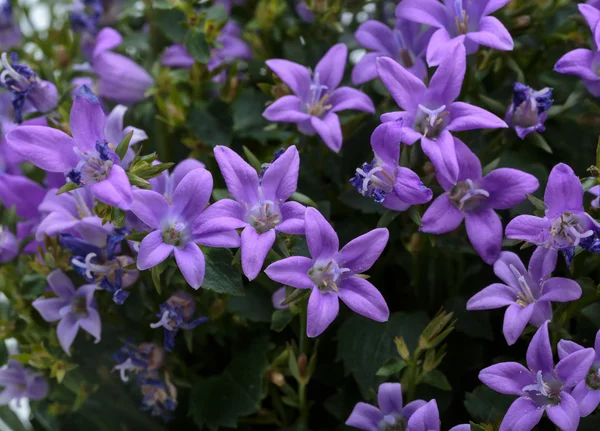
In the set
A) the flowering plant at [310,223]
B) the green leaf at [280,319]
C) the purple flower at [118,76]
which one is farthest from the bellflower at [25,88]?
the green leaf at [280,319]

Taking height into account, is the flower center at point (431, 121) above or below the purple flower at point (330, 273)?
above

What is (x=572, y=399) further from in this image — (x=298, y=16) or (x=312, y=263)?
(x=298, y=16)

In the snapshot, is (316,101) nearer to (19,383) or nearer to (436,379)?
(436,379)

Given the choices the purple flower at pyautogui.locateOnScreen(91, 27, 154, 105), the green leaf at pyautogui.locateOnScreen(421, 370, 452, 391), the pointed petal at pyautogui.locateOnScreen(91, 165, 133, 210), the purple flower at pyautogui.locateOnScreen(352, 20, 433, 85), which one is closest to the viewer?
the pointed petal at pyautogui.locateOnScreen(91, 165, 133, 210)

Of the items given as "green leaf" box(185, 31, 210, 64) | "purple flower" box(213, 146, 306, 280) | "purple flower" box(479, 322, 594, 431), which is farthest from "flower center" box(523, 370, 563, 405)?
"green leaf" box(185, 31, 210, 64)

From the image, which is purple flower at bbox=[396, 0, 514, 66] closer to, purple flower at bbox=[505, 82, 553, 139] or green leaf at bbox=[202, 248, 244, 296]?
purple flower at bbox=[505, 82, 553, 139]

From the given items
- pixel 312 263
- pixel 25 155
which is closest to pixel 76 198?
pixel 25 155

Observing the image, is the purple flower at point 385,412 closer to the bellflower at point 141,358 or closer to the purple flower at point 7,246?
the bellflower at point 141,358
